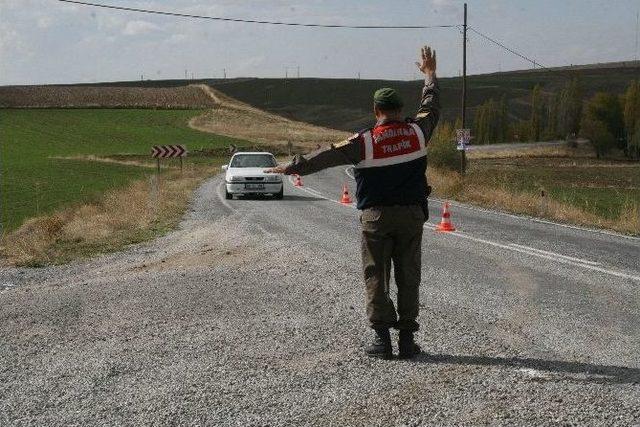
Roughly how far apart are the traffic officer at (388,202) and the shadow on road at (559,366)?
10.2 inches

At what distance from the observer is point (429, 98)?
6.33m

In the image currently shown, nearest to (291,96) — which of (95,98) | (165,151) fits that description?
(95,98)

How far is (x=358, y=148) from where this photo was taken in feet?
19.0

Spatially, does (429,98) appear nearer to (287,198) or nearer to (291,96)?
(287,198)

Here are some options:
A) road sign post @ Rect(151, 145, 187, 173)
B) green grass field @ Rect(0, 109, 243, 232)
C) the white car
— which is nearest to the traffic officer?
the white car

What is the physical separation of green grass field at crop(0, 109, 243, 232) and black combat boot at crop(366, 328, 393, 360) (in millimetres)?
20325

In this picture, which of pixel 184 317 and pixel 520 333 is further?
pixel 184 317

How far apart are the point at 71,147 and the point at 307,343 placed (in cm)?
7183

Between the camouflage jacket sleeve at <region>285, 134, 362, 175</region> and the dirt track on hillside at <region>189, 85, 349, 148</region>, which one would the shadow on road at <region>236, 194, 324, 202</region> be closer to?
the camouflage jacket sleeve at <region>285, 134, 362, 175</region>

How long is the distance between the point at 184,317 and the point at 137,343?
965 millimetres

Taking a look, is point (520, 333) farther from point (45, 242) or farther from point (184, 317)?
point (45, 242)

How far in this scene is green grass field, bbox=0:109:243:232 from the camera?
35219 mm

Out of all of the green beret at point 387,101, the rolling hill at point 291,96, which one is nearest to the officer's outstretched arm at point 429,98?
the green beret at point 387,101

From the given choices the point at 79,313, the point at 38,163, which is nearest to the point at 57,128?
the point at 38,163
